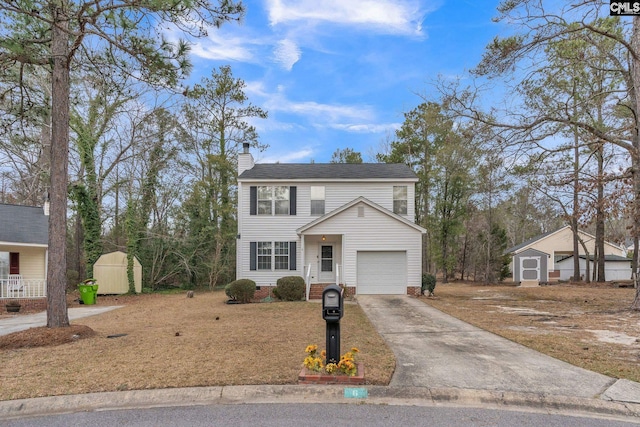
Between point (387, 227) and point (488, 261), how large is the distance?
1414 cm

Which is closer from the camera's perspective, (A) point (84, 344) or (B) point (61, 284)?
(A) point (84, 344)

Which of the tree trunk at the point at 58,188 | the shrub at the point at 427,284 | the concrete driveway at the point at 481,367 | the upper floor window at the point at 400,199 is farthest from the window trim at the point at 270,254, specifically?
the tree trunk at the point at 58,188

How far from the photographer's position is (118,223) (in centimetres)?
2381

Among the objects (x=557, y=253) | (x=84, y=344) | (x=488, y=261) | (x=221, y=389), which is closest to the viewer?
(x=221, y=389)

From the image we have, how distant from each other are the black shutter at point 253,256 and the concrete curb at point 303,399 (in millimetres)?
11985

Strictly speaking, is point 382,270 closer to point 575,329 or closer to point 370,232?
point 370,232

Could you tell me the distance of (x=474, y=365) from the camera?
5.20 m

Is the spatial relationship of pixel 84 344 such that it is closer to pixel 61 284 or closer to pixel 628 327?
pixel 61 284

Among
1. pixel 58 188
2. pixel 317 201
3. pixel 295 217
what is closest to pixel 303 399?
pixel 58 188

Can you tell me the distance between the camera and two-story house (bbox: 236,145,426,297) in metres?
15.1

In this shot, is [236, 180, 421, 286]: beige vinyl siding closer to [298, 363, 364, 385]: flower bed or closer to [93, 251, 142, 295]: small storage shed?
[93, 251, 142, 295]: small storage shed

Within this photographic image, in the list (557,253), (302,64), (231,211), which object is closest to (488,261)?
(557,253)

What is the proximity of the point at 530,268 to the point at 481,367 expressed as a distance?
2178 centimetres

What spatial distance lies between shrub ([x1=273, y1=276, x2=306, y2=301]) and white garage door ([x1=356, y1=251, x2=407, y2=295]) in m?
2.67
